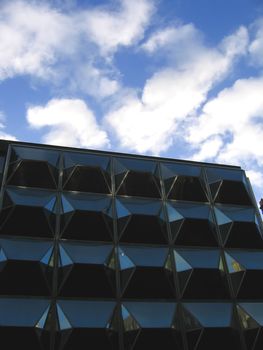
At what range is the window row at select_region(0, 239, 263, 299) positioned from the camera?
14.6m

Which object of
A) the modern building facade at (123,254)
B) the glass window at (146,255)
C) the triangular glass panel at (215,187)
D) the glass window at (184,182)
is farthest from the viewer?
the triangular glass panel at (215,187)

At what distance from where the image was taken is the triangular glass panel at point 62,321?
1358 centimetres

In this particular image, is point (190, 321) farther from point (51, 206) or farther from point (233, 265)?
point (51, 206)

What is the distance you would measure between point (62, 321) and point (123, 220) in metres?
5.25

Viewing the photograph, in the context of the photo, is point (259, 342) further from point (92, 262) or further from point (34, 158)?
point (34, 158)

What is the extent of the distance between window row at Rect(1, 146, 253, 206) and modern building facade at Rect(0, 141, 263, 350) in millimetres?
59

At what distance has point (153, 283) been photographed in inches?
611

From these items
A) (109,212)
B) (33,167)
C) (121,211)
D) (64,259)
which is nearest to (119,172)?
(121,211)

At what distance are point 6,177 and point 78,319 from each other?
24.2 ft

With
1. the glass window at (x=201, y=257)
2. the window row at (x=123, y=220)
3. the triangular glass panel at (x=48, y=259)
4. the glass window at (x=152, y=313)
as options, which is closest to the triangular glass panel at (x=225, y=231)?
the window row at (x=123, y=220)

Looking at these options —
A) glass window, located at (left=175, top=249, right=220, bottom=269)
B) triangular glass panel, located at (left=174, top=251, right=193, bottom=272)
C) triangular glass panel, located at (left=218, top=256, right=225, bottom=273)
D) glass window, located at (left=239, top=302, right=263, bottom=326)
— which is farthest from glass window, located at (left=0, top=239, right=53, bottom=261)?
glass window, located at (left=239, top=302, right=263, bottom=326)

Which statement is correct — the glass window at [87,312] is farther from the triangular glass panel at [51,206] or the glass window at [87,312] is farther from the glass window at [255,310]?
the glass window at [255,310]

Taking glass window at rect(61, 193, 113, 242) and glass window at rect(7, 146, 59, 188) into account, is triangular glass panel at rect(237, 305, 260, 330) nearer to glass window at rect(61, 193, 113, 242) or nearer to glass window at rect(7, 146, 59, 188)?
glass window at rect(61, 193, 113, 242)

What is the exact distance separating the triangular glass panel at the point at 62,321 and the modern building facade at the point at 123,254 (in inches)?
1.5
